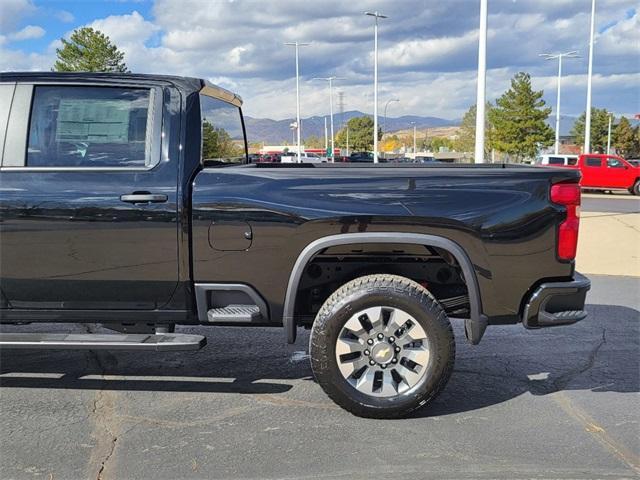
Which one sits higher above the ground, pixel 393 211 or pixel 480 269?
pixel 393 211

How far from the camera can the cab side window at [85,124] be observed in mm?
3975

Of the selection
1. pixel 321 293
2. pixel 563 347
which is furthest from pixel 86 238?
pixel 563 347

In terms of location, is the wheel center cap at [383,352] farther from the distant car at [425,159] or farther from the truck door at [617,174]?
the truck door at [617,174]

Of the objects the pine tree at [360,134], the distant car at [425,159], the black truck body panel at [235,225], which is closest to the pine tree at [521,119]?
the distant car at [425,159]

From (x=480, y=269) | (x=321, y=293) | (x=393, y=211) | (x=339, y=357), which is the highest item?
(x=393, y=211)

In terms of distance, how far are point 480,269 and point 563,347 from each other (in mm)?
2167

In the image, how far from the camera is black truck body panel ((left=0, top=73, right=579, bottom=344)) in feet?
12.3

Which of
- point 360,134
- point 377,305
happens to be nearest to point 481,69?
point 377,305

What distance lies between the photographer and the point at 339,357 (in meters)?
3.82

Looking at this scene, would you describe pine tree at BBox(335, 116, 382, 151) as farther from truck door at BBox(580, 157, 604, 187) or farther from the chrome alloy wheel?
the chrome alloy wheel

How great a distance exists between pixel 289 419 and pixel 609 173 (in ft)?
85.2

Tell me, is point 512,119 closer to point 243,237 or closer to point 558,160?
point 558,160

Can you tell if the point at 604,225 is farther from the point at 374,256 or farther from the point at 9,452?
the point at 9,452

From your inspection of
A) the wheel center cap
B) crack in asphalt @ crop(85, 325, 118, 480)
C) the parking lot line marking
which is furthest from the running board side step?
the parking lot line marking
